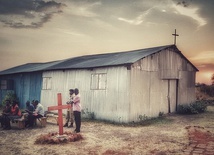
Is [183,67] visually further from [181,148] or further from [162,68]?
[181,148]

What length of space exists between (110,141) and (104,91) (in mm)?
5250

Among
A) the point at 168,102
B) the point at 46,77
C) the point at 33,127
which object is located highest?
the point at 46,77

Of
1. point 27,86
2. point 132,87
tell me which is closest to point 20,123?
point 132,87

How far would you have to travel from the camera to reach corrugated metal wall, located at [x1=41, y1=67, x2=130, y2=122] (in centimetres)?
1311

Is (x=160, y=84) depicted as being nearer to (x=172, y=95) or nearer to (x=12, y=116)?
(x=172, y=95)

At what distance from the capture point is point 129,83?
42.5 ft

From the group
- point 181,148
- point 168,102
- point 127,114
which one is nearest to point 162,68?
point 168,102

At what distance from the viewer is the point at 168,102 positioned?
55.1 feet

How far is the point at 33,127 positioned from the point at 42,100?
701 centimetres

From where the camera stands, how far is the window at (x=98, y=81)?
14.3 m

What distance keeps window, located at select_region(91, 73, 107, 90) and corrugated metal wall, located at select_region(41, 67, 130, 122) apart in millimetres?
110

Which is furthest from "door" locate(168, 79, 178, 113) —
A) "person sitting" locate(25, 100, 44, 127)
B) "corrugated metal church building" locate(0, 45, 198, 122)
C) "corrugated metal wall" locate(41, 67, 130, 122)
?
"person sitting" locate(25, 100, 44, 127)

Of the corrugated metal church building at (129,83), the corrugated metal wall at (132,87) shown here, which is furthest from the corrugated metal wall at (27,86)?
the corrugated metal wall at (132,87)

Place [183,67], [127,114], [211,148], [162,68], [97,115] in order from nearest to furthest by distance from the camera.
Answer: [211,148], [127,114], [97,115], [162,68], [183,67]
